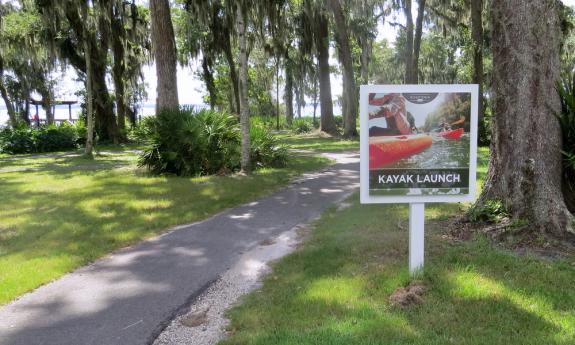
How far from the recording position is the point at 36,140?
24.5 meters

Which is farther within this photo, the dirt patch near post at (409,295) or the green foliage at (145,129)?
the green foliage at (145,129)

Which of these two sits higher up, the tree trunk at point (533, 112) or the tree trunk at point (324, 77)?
the tree trunk at point (324, 77)

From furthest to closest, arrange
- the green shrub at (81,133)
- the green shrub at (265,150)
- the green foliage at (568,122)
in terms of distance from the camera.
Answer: the green shrub at (81,133) → the green shrub at (265,150) → the green foliage at (568,122)

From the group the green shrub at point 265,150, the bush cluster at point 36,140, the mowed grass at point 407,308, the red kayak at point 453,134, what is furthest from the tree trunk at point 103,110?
the red kayak at point 453,134

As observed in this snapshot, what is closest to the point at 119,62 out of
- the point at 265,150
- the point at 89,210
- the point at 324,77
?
the point at 324,77

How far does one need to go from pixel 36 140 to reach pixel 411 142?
24.3 metres

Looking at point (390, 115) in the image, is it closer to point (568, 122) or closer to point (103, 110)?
point (568, 122)

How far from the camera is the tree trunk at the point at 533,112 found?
528 centimetres

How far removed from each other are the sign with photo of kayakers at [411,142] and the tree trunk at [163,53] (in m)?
10.1

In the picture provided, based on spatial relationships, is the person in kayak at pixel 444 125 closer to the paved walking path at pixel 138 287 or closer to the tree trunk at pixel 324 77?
the paved walking path at pixel 138 287

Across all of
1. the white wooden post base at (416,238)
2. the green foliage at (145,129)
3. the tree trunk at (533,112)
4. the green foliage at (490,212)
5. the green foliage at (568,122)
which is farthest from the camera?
the green foliage at (145,129)

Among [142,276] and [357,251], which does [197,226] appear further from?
[357,251]

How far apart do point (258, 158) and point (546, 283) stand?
9429 mm

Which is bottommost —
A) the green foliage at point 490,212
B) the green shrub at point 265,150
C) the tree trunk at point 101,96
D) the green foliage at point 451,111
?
the green foliage at point 490,212
